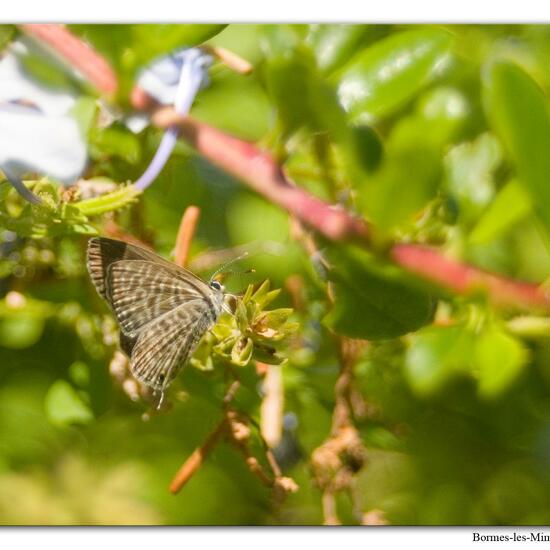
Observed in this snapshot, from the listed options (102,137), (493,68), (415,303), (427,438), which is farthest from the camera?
(427,438)

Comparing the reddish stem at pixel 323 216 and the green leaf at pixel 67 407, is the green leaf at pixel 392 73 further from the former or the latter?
the green leaf at pixel 67 407

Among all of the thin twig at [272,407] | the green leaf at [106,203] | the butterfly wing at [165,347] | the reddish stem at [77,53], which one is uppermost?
the reddish stem at [77,53]

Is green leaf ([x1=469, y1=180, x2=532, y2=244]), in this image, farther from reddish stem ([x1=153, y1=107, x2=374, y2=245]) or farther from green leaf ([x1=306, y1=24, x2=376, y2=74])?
green leaf ([x1=306, y1=24, x2=376, y2=74])

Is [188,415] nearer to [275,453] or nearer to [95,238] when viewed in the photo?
[275,453]

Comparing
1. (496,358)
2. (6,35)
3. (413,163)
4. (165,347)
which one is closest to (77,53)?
(6,35)

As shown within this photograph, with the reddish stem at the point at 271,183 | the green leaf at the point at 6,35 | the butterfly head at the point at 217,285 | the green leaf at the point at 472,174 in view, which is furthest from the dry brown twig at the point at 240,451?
the green leaf at the point at 6,35

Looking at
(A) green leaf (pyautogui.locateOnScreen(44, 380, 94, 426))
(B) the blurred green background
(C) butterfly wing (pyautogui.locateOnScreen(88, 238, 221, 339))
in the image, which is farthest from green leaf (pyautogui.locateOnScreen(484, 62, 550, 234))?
(A) green leaf (pyautogui.locateOnScreen(44, 380, 94, 426))
